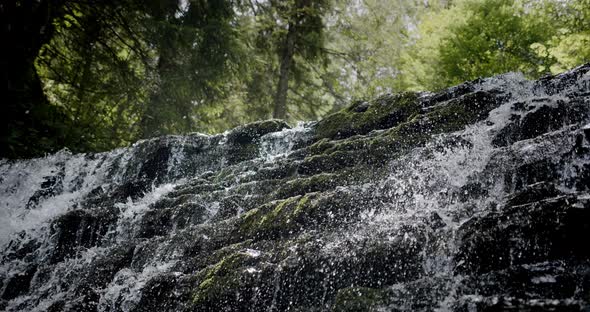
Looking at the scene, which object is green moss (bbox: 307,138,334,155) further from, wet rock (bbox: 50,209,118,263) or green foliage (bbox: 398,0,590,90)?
green foliage (bbox: 398,0,590,90)

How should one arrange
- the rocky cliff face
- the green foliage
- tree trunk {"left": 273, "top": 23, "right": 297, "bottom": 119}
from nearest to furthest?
the rocky cliff face
the green foliage
tree trunk {"left": 273, "top": 23, "right": 297, "bottom": 119}

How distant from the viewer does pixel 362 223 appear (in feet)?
12.8

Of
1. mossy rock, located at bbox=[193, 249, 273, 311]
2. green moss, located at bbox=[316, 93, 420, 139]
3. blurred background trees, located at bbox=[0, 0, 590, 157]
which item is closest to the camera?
mossy rock, located at bbox=[193, 249, 273, 311]

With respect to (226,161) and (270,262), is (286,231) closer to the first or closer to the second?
(270,262)

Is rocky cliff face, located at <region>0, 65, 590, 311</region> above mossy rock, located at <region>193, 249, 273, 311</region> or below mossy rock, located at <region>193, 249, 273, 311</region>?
above

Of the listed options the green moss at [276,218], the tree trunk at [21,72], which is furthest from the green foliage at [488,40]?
the tree trunk at [21,72]

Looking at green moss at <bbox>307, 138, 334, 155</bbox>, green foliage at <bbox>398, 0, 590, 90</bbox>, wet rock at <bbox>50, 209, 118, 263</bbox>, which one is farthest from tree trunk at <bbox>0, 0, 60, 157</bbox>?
green foliage at <bbox>398, 0, 590, 90</bbox>

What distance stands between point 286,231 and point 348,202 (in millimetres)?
672

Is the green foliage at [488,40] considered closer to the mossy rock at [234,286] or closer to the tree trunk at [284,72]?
the tree trunk at [284,72]

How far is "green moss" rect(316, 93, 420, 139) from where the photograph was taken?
20.5ft

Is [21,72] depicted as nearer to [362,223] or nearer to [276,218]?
[276,218]

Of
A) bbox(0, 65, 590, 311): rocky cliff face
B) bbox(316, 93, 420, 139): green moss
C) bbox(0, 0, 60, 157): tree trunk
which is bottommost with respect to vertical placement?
bbox(0, 65, 590, 311): rocky cliff face

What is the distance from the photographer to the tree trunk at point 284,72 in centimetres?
1302

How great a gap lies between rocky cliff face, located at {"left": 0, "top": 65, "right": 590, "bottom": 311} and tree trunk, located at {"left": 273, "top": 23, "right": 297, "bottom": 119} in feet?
18.4
